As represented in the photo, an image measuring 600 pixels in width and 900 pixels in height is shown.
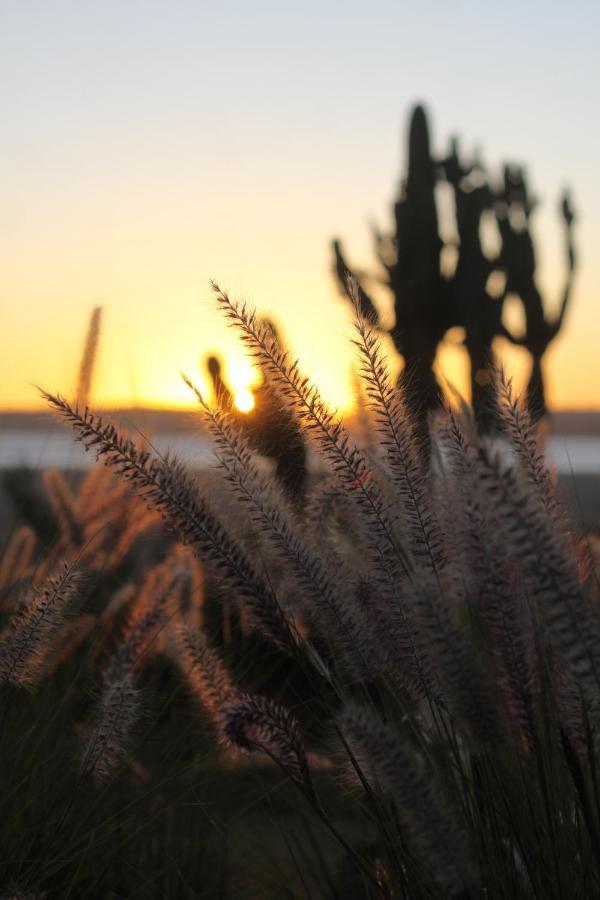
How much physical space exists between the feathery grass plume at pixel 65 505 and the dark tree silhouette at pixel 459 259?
6710mm

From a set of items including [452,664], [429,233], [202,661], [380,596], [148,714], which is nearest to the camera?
[452,664]

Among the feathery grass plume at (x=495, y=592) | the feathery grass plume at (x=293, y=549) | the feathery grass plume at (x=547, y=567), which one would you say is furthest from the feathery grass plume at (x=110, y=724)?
the feathery grass plume at (x=547, y=567)

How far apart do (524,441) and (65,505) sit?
1598mm

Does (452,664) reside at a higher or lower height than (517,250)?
lower

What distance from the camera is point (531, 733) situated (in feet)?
3.32

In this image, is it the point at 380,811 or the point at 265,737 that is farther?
the point at 380,811

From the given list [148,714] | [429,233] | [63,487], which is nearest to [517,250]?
[429,233]

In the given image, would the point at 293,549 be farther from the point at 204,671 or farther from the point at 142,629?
the point at 142,629

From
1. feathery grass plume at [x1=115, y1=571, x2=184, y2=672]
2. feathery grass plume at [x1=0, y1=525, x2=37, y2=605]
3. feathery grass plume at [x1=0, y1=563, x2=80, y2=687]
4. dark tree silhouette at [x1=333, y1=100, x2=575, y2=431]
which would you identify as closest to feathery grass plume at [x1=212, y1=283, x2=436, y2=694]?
feathery grass plume at [x1=0, y1=563, x2=80, y2=687]

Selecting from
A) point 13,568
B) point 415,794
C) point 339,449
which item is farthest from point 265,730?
point 13,568

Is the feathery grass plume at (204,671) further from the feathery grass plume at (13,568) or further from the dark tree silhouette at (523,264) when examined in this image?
the dark tree silhouette at (523,264)

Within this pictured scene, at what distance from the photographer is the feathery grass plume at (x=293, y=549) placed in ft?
3.62

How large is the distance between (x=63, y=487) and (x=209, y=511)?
1.56 metres

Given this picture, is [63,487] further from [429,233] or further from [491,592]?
[429,233]
